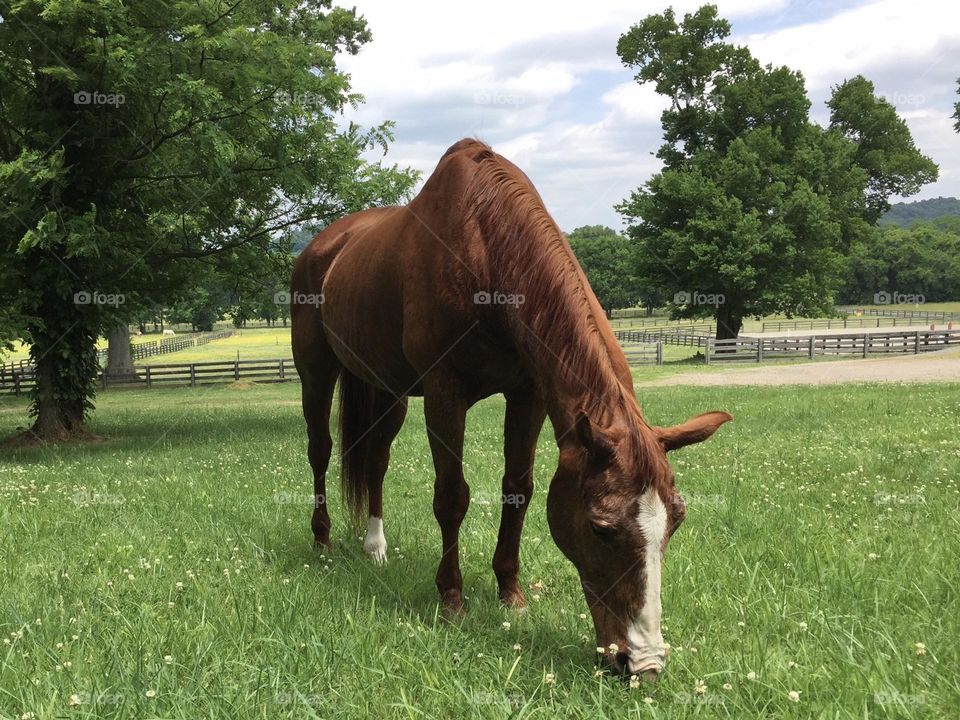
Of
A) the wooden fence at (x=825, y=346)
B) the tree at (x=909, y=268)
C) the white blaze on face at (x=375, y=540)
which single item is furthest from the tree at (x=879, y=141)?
the tree at (x=909, y=268)

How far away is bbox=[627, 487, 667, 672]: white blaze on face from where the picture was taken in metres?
2.46

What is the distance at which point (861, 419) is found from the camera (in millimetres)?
9859

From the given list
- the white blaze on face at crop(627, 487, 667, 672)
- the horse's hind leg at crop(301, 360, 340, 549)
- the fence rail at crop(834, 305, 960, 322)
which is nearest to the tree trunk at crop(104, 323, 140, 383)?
the horse's hind leg at crop(301, 360, 340, 549)

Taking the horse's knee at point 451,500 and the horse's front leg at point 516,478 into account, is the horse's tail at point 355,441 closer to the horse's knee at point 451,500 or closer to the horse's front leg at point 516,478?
the horse's knee at point 451,500

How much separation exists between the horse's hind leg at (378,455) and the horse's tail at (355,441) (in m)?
0.03

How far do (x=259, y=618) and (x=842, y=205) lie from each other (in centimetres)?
4130

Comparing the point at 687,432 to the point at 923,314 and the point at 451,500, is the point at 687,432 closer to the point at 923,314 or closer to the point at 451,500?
the point at 451,500

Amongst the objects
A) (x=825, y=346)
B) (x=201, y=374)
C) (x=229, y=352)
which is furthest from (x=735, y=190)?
(x=229, y=352)

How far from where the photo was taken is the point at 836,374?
22.5 metres

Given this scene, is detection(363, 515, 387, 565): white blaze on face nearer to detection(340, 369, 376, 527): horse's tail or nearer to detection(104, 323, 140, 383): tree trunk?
detection(340, 369, 376, 527): horse's tail

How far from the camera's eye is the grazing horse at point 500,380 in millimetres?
2516

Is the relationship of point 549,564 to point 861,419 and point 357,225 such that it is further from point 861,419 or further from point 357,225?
point 861,419

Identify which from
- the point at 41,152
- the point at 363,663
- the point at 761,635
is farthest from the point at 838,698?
the point at 41,152

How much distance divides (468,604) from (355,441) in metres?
2.02
